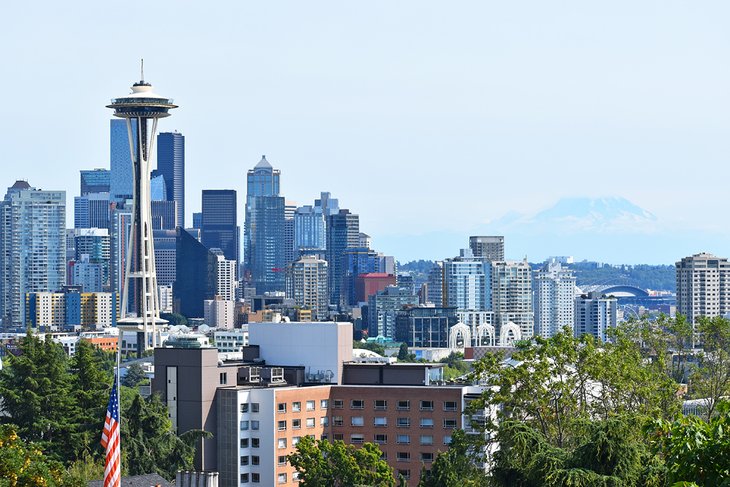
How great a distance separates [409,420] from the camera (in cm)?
9756

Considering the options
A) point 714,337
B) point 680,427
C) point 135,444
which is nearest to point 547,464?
point 680,427

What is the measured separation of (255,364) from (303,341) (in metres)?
3.31

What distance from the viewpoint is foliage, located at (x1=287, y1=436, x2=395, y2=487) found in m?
72.6

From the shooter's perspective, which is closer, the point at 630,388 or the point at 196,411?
the point at 630,388

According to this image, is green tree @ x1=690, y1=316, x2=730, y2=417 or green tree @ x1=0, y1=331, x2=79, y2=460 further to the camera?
green tree @ x1=0, y1=331, x2=79, y2=460

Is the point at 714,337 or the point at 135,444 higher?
the point at 714,337

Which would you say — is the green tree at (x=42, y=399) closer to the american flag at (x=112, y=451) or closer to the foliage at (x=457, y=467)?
the foliage at (x=457, y=467)

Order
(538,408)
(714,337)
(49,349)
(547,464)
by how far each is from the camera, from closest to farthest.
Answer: (547,464)
(538,408)
(714,337)
(49,349)

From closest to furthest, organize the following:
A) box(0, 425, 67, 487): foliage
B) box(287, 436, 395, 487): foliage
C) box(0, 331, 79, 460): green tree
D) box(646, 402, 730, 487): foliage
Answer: box(646, 402, 730, 487): foliage, box(0, 425, 67, 487): foliage, box(287, 436, 395, 487): foliage, box(0, 331, 79, 460): green tree

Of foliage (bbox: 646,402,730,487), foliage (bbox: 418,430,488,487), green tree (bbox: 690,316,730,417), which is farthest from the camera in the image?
green tree (bbox: 690,316,730,417)

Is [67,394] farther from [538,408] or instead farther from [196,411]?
[538,408]

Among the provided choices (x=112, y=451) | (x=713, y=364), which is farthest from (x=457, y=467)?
(x=112, y=451)

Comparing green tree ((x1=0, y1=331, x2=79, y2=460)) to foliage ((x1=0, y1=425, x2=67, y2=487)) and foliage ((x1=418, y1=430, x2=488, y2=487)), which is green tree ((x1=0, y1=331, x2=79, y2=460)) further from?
foliage ((x1=0, y1=425, x2=67, y2=487))

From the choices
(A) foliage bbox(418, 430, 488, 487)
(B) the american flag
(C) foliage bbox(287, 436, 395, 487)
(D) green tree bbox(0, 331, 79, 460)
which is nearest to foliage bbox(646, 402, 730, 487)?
(B) the american flag
